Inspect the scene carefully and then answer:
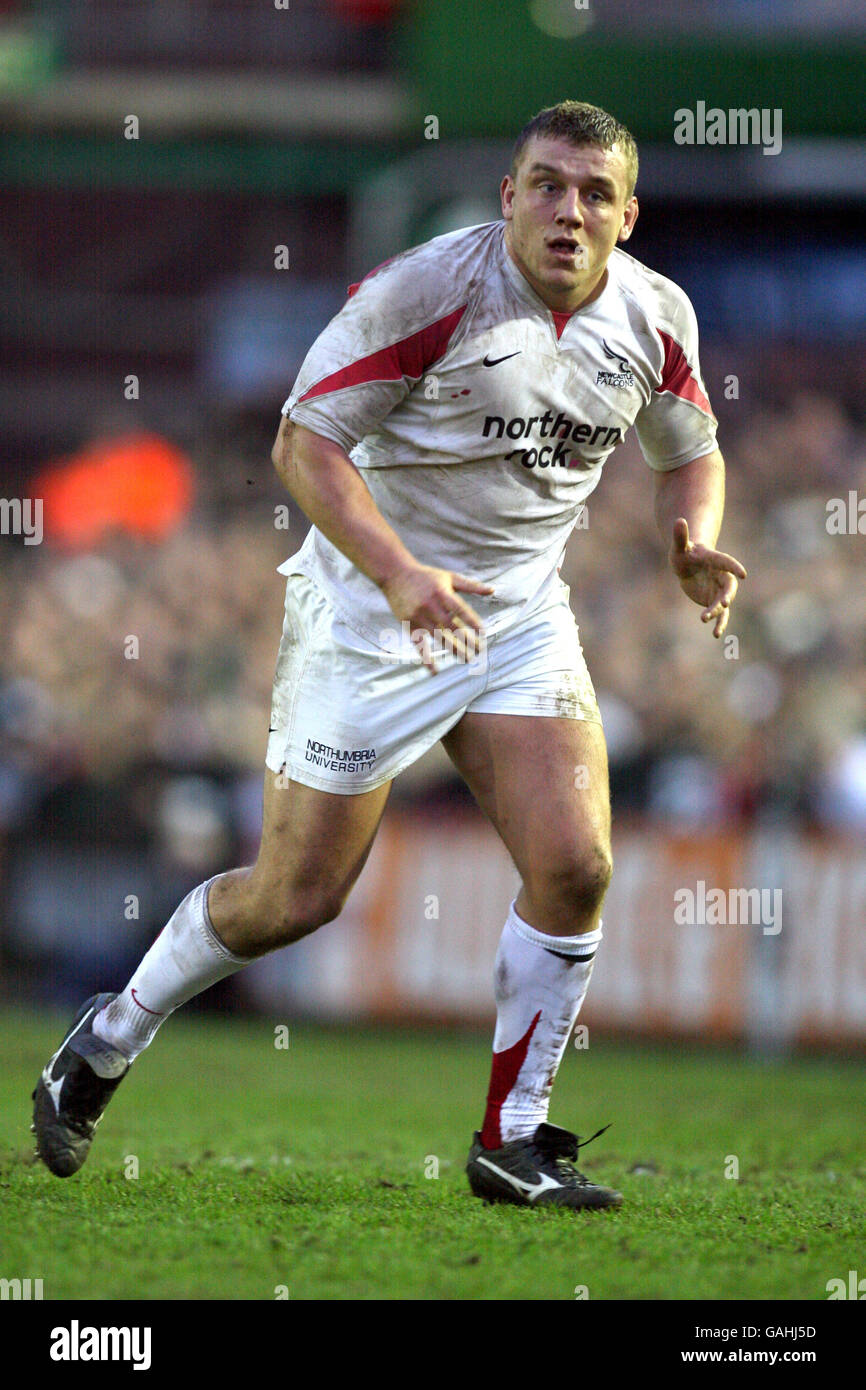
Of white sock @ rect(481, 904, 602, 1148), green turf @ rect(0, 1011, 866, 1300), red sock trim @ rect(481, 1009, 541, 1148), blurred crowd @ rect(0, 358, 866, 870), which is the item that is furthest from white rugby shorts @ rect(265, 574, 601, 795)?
blurred crowd @ rect(0, 358, 866, 870)

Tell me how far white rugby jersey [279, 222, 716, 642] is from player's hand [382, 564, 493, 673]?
58cm

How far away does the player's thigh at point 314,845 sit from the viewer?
5523 millimetres

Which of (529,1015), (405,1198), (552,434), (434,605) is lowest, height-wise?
(405,1198)

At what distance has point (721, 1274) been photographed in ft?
15.5

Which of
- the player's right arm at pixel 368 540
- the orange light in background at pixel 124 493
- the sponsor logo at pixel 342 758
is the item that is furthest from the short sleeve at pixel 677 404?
the orange light in background at pixel 124 493

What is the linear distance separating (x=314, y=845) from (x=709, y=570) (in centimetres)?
142

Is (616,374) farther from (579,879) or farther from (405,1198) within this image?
(405,1198)

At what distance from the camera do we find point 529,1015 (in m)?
5.75

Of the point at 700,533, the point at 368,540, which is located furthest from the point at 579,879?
the point at 368,540

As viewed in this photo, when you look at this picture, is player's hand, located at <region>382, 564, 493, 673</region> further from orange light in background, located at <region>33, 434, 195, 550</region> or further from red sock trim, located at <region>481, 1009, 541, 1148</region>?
orange light in background, located at <region>33, 434, 195, 550</region>

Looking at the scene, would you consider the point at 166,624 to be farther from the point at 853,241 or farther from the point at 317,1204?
the point at 317,1204

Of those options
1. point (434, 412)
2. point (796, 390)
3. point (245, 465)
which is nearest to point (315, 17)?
point (245, 465)

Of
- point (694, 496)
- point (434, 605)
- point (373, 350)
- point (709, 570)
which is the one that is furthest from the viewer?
point (694, 496)

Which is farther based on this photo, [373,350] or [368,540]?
[373,350]
